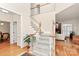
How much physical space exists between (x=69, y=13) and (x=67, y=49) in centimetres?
60

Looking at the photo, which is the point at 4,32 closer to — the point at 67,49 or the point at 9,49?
the point at 9,49

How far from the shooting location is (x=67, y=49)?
156cm

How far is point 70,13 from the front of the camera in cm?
154

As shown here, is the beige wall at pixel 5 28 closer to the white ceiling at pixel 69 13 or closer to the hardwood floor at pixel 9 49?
the hardwood floor at pixel 9 49

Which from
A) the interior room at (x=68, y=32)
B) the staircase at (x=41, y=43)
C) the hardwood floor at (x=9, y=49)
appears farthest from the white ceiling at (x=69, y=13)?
the hardwood floor at (x=9, y=49)

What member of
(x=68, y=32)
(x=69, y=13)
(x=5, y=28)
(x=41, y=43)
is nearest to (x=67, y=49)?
(x=68, y=32)

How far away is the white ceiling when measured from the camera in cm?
154

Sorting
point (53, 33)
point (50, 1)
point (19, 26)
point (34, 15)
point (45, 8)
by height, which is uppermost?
point (50, 1)

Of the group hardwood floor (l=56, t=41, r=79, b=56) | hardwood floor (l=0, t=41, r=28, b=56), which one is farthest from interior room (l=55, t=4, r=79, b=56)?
hardwood floor (l=0, t=41, r=28, b=56)

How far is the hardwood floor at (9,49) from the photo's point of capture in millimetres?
1536

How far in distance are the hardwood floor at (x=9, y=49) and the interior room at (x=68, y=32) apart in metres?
0.63

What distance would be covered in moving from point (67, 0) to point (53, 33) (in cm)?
61

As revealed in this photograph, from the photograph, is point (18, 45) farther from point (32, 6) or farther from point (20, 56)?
point (32, 6)

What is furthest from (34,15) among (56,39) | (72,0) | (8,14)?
(72,0)
